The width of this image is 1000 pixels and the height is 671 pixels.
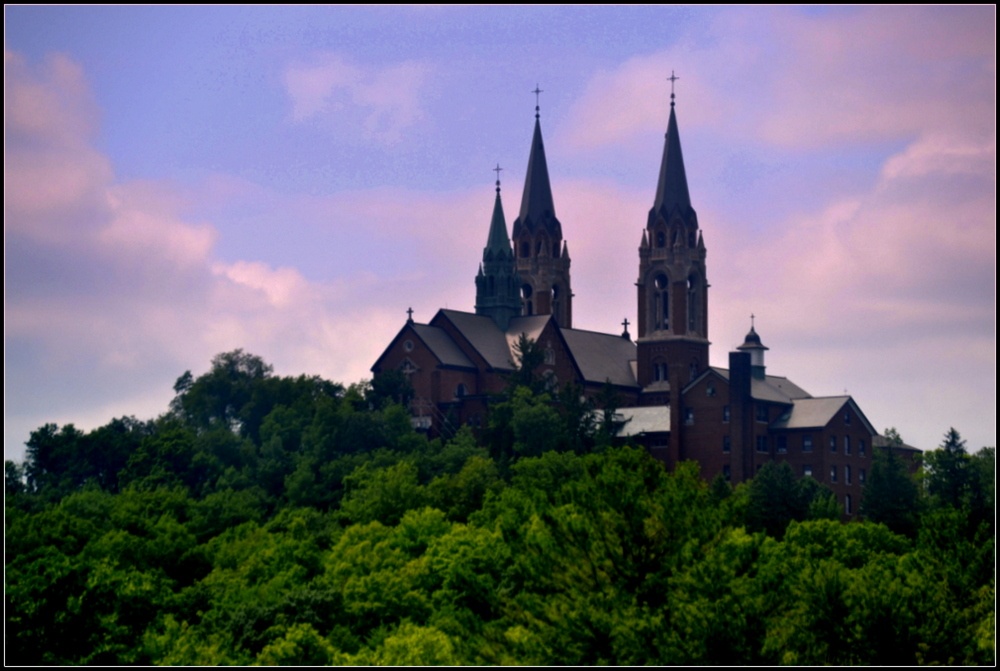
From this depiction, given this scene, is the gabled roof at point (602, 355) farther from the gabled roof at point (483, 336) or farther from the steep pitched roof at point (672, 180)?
the steep pitched roof at point (672, 180)

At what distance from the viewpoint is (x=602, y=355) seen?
160m

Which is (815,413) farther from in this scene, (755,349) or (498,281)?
(498,281)

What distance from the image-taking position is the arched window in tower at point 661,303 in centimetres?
16125

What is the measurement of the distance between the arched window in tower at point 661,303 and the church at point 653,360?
0.26 feet

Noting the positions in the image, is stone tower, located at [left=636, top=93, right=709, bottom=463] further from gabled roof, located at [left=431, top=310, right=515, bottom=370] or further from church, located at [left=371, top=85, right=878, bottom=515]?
gabled roof, located at [left=431, top=310, right=515, bottom=370]

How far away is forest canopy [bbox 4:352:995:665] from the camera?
65.8m

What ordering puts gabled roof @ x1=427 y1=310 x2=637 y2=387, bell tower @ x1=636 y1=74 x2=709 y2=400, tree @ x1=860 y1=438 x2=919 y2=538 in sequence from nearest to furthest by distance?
tree @ x1=860 y1=438 x2=919 y2=538 → gabled roof @ x1=427 y1=310 x2=637 y2=387 → bell tower @ x1=636 y1=74 x2=709 y2=400

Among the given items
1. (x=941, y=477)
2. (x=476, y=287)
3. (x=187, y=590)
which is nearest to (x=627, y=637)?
(x=187, y=590)

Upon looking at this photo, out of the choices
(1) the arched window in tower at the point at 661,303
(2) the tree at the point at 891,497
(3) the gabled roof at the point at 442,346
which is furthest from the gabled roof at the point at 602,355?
(2) the tree at the point at 891,497

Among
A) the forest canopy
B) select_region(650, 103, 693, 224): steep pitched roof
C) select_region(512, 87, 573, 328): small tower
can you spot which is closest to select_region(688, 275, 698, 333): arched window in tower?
select_region(650, 103, 693, 224): steep pitched roof

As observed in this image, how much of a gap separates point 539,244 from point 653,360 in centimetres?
1586

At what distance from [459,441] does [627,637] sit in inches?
2777

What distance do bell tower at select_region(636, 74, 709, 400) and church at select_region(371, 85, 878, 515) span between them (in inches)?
3.1

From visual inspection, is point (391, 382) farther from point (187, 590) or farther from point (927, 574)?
point (927, 574)
